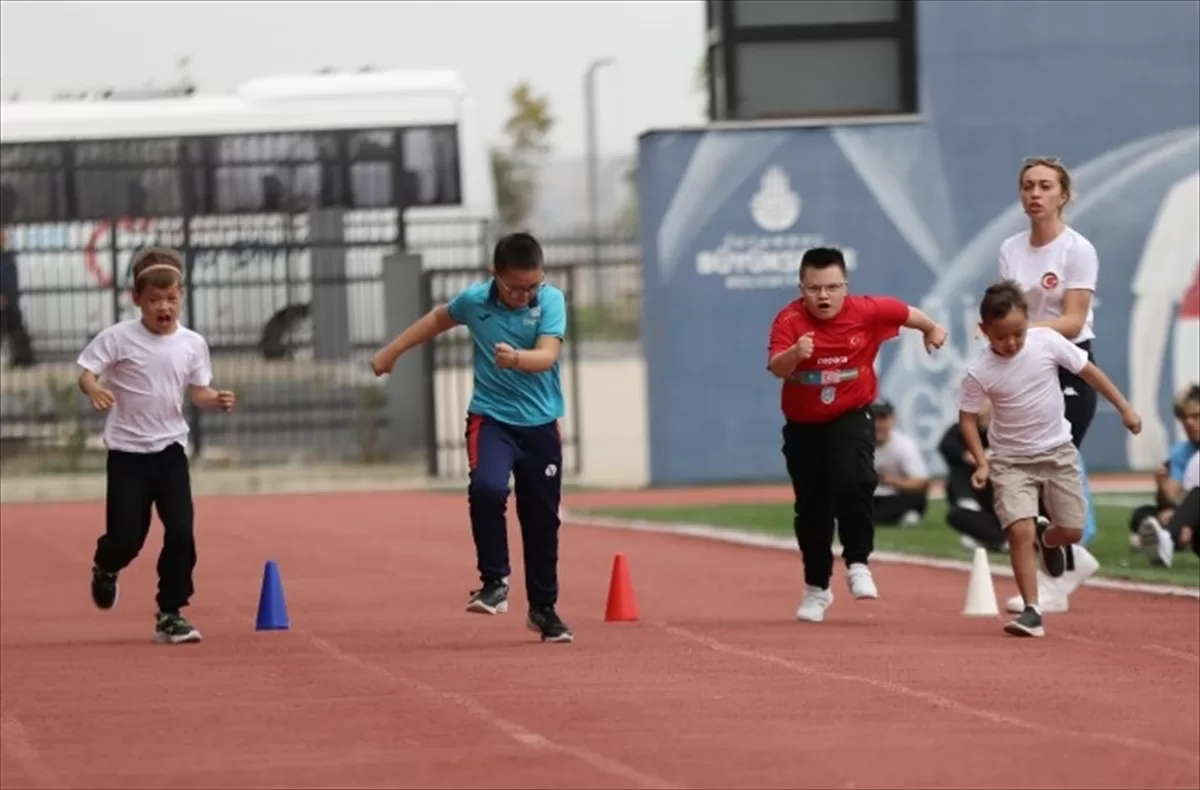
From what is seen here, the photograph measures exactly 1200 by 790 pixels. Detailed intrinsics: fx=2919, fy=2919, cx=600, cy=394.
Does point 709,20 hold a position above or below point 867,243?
above

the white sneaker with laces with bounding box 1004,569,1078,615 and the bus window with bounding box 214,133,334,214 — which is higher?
the bus window with bounding box 214,133,334,214

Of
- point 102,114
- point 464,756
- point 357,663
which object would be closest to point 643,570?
point 357,663

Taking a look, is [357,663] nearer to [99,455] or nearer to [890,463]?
[890,463]

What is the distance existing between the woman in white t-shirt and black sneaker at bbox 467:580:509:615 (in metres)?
2.34

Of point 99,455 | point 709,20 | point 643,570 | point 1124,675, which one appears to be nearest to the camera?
point 1124,675

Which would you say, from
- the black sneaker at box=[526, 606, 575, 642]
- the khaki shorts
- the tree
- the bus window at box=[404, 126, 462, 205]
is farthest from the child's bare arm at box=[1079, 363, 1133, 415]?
the tree

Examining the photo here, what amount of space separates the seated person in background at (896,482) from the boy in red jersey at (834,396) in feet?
25.2

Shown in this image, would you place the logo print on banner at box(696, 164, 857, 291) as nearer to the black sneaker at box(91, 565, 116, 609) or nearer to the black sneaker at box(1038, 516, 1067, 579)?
the black sneaker at box(1038, 516, 1067, 579)

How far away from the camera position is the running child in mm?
12188

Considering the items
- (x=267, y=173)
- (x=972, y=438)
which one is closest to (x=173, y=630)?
(x=972, y=438)

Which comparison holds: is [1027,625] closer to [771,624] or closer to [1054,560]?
[1054,560]

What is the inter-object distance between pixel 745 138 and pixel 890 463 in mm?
5695

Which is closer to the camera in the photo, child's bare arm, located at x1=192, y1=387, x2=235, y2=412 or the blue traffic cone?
child's bare arm, located at x1=192, y1=387, x2=235, y2=412

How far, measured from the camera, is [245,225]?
35.2 metres
